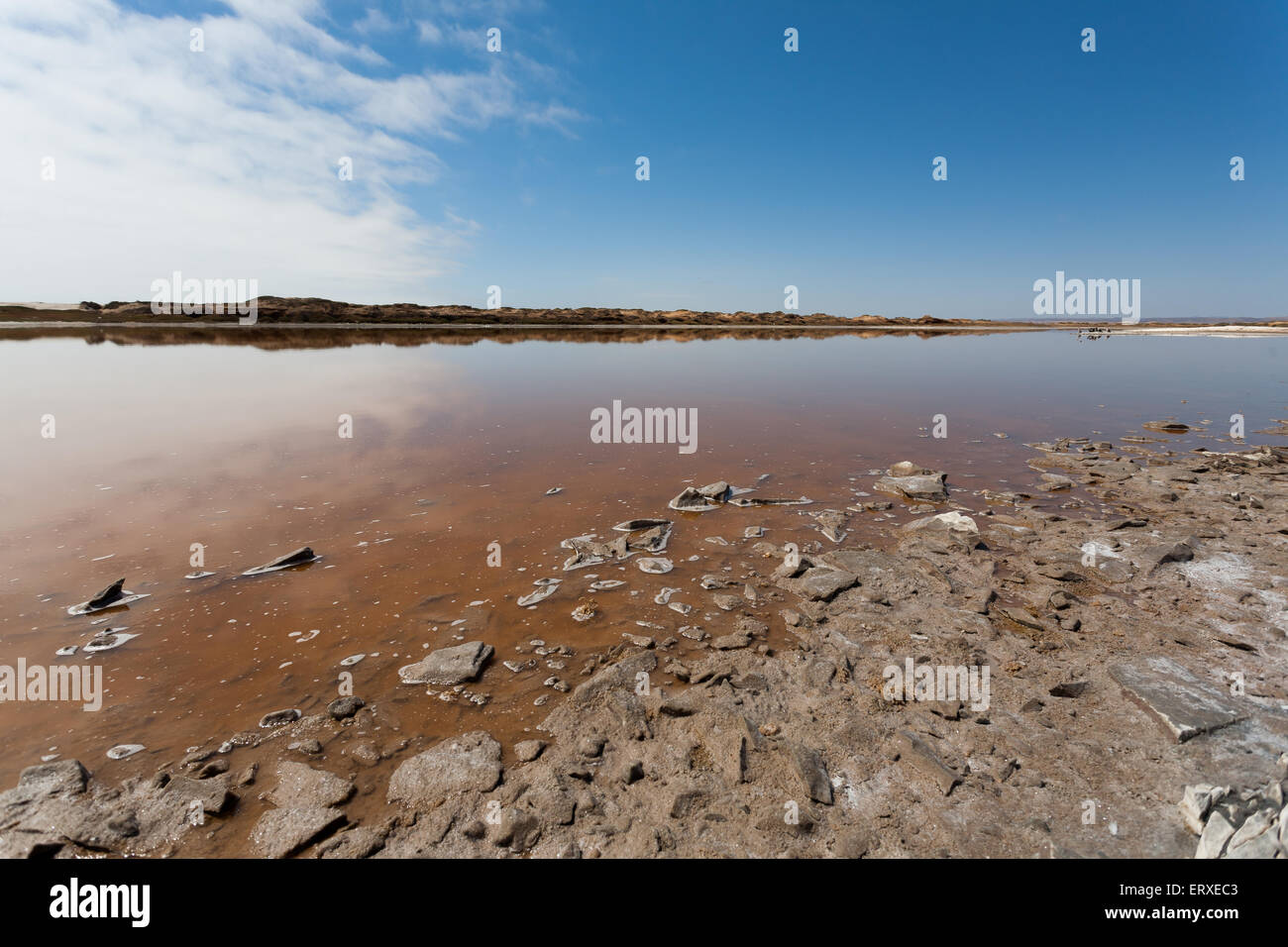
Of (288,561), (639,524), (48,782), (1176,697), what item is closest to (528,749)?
(48,782)

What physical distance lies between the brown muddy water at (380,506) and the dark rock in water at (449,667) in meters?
0.13

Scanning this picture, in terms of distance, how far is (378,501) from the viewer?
29.3 feet

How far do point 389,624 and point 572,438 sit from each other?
867 centimetres

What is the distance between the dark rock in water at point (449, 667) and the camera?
4.67m

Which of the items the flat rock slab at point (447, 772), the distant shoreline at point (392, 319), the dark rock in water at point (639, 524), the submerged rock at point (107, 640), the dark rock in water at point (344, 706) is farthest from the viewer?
the distant shoreline at point (392, 319)

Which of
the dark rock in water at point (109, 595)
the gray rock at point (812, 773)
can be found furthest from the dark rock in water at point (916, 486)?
the dark rock in water at point (109, 595)

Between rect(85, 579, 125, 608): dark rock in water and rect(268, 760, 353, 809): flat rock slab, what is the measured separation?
399cm

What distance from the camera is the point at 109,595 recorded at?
5.74 m

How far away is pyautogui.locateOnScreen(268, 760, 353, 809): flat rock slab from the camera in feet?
11.2

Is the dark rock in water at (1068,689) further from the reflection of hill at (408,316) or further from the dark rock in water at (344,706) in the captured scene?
the reflection of hill at (408,316)

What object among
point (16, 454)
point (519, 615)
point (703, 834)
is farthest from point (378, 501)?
point (16, 454)

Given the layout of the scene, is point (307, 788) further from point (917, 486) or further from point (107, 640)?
point (917, 486)
